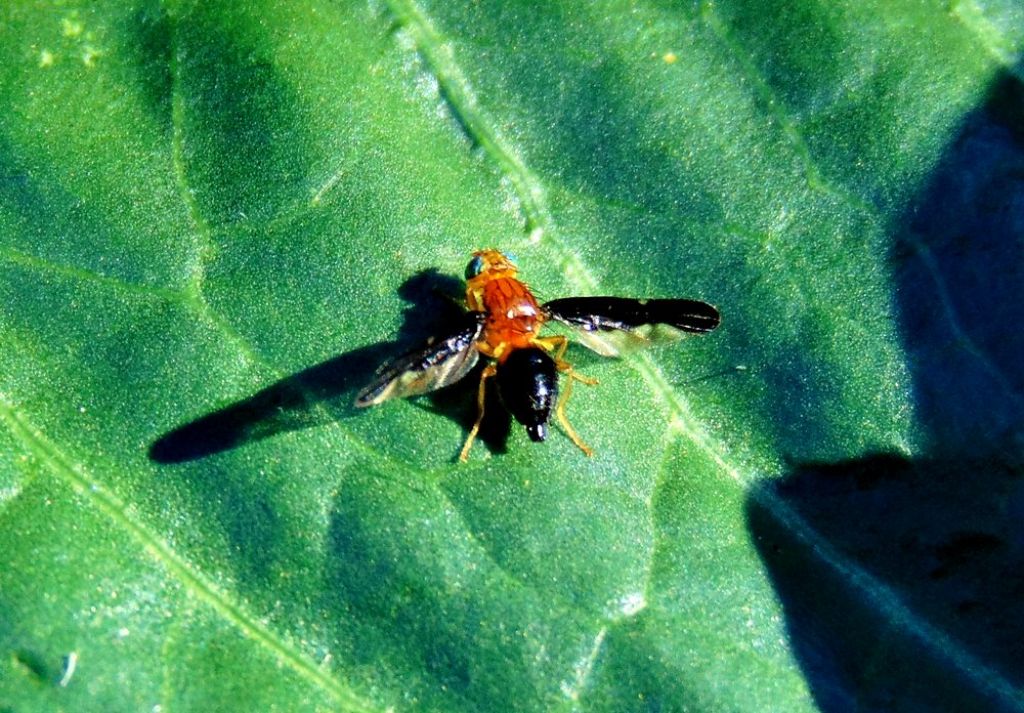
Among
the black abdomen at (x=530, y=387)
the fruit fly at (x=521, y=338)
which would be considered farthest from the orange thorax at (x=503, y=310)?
the black abdomen at (x=530, y=387)

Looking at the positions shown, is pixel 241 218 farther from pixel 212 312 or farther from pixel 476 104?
pixel 476 104

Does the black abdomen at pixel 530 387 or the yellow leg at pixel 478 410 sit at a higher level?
the black abdomen at pixel 530 387

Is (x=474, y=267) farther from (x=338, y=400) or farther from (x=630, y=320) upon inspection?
(x=338, y=400)

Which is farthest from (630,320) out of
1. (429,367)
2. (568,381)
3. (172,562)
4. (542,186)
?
(172,562)

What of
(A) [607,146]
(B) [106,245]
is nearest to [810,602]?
(A) [607,146]

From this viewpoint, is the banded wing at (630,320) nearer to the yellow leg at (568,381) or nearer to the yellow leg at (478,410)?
the yellow leg at (568,381)
